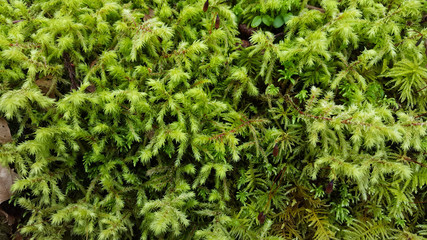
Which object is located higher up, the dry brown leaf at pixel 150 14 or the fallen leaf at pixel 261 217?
the dry brown leaf at pixel 150 14

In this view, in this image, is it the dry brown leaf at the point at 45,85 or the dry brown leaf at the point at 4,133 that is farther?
the dry brown leaf at the point at 45,85

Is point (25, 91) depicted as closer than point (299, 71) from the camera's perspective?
Yes

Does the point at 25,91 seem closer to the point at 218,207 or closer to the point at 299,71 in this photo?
the point at 218,207

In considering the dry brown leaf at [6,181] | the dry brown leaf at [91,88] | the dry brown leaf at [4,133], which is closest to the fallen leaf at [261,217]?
the dry brown leaf at [91,88]

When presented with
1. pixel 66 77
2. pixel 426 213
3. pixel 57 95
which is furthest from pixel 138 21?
pixel 426 213

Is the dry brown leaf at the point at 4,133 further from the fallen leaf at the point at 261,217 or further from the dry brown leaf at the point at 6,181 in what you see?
the fallen leaf at the point at 261,217

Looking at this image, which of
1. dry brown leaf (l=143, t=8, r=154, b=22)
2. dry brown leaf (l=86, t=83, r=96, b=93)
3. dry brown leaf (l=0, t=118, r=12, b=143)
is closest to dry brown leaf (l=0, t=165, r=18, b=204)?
dry brown leaf (l=0, t=118, r=12, b=143)

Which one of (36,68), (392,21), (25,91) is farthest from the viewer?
(392,21)
